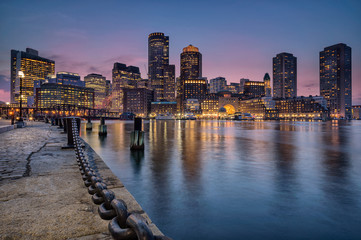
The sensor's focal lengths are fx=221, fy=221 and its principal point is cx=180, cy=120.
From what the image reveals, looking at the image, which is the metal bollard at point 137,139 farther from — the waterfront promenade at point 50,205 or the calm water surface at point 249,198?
the waterfront promenade at point 50,205

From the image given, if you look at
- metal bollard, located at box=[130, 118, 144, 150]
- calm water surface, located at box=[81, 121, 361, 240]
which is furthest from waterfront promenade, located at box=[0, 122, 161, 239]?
metal bollard, located at box=[130, 118, 144, 150]

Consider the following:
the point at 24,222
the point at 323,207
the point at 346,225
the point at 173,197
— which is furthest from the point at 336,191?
the point at 24,222

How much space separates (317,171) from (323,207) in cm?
472

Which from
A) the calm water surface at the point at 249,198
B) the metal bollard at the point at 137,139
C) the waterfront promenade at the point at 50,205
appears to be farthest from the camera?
the metal bollard at the point at 137,139

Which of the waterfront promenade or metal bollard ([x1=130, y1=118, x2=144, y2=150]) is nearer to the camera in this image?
the waterfront promenade

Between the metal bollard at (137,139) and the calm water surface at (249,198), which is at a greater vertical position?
the metal bollard at (137,139)

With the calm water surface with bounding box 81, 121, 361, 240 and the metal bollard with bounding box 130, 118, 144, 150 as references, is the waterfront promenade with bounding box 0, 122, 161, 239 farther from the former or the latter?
the metal bollard with bounding box 130, 118, 144, 150

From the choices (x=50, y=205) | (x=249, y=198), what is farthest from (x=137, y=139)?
(x=50, y=205)

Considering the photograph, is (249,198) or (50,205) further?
(249,198)

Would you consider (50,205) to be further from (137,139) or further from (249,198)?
(137,139)

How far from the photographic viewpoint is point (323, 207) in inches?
234

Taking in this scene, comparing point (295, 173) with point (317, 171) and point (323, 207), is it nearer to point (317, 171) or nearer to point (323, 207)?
point (317, 171)

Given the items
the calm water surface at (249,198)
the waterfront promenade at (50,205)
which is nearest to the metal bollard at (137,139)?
the calm water surface at (249,198)

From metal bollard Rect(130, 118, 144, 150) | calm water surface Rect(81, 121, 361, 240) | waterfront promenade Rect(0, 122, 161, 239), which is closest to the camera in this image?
waterfront promenade Rect(0, 122, 161, 239)
